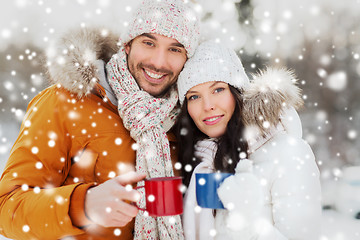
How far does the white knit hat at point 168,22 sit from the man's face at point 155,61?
37 mm

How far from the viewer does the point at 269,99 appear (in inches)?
65.4

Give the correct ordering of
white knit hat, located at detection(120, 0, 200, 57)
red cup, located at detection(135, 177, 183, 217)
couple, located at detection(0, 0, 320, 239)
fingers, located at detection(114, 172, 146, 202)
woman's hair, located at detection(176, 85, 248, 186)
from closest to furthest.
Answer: fingers, located at detection(114, 172, 146, 202), red cup, located at detection(135, 177, 183, 217), couple, located at detection(0, 0, 320, 239), woman's hair, located at detection(176, 85, 248, 186), white knit hat, located at detection(120, 0, 200, 57)

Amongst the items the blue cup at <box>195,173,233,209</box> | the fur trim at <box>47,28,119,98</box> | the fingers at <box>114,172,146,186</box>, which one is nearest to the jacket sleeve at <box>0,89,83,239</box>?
the fur trim at <box>47,28,119,98</box>

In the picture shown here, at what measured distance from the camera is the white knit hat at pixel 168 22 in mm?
1922

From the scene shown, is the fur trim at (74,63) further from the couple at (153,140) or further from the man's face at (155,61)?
the man's face at (155,61)

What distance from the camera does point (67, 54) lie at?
1.74 m

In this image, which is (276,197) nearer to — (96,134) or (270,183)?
(270,183)

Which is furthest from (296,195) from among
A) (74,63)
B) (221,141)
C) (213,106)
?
(74,63)

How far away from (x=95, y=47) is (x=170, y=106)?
0.55 metres

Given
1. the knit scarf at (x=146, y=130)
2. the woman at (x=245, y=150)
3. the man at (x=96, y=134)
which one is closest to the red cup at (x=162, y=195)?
the man at (x=96, y=134)

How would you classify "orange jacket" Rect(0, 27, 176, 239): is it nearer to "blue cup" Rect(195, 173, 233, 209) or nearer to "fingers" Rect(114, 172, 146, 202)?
"fingers" Rect(114, 172, 146, 202)

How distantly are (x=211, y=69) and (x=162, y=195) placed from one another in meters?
0.86

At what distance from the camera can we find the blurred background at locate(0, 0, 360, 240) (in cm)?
376

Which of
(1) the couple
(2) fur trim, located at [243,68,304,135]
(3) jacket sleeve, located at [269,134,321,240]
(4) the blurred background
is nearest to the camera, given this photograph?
(1) the couple
